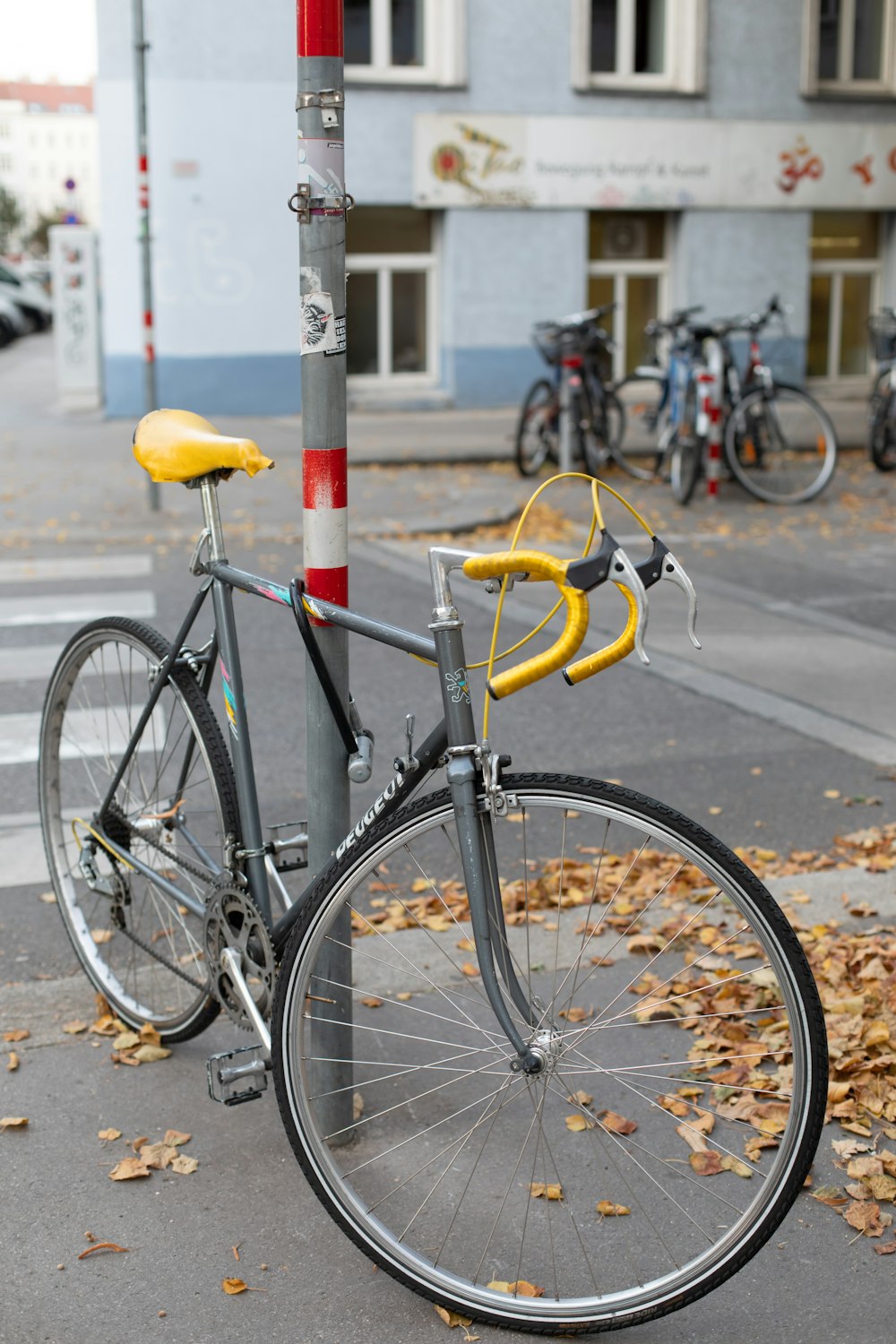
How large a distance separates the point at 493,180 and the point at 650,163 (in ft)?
7.08

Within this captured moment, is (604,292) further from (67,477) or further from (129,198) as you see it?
(67,477)

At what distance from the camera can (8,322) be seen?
35094 mm

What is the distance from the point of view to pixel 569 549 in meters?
10.2

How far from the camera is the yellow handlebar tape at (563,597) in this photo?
92.7 inches

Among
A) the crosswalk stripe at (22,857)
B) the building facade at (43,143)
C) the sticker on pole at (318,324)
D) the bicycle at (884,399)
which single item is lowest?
the crosswalk stripe at (22,857)

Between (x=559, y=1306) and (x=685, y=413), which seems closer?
(x=559, y=1306)

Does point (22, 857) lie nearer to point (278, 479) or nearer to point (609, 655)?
point (609, 655)

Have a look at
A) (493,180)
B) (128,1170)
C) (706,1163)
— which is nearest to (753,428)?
(493,180)

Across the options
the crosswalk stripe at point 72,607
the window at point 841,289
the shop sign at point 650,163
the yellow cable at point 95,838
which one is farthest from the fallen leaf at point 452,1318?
the window at point 841,289

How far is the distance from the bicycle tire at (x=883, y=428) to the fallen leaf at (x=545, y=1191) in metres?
11.5

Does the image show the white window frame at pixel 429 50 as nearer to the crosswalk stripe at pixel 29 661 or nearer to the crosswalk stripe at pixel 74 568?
the crosswalk stripe at pixel 74 568

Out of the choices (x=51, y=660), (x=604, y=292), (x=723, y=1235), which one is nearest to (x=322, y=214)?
(x=723, y=1235)

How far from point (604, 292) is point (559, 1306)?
751 inches

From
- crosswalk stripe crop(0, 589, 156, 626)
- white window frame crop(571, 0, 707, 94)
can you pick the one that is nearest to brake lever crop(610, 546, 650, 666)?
crosswalk stripe crop(0, 589, 156, 626)
